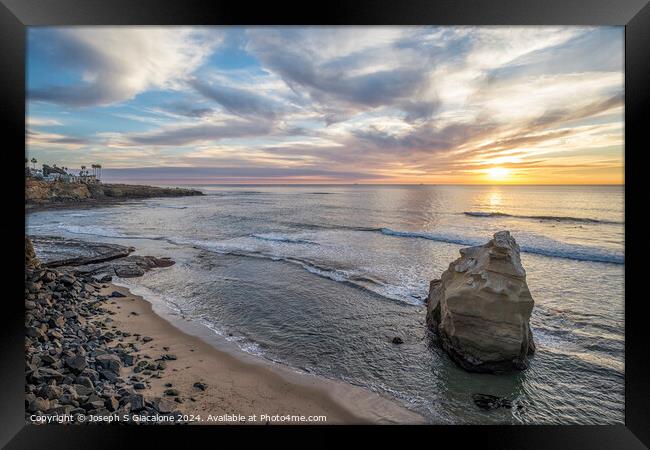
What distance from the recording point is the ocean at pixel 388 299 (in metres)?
4.21

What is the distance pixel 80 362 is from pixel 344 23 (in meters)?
4.51

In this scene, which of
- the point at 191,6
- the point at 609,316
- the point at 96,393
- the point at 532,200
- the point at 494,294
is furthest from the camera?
the point at 532,200

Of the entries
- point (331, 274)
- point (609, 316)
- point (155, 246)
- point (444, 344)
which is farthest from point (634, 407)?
point (155, 246)

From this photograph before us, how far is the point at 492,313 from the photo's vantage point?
4.48m

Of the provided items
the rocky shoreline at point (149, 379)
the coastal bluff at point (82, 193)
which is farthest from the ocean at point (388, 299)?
the coastal bluff at point (82, 193)

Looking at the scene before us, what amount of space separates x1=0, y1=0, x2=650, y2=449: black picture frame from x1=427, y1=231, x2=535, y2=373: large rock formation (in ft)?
5.23

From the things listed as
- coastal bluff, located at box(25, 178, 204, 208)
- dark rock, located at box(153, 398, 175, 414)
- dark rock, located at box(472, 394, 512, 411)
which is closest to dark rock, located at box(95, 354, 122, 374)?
dark rock, located at box(153, 398, 175, 414)

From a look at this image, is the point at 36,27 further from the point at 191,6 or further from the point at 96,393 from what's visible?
the point at 96,393

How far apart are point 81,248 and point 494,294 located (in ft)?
39.8

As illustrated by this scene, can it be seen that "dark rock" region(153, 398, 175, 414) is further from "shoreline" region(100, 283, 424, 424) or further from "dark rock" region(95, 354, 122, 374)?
"dark rock" region(95, 354, 122, 374)

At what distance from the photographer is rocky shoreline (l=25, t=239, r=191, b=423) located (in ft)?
10.4

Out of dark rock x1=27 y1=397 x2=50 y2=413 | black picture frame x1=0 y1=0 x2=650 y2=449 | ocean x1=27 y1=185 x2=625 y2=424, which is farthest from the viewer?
ocean x1=27 y1=185 x2=625 y2=424

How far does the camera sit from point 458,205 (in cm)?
2600

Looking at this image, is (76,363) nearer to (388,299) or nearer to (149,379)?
(149,379)
